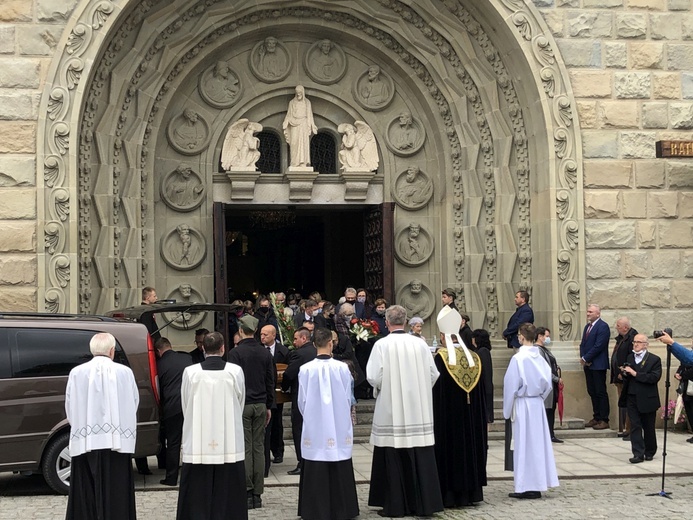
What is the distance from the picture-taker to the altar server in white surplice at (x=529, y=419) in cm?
1141

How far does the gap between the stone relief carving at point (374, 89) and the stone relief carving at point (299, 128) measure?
95 centimetres

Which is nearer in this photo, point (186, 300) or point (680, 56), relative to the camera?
point (680, 56)

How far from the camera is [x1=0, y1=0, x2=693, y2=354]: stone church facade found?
51.8ft

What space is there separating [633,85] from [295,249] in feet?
38.9

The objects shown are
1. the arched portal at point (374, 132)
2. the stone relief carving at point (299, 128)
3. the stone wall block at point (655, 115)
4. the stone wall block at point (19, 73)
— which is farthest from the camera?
the stone relief carving at point (299, 128)

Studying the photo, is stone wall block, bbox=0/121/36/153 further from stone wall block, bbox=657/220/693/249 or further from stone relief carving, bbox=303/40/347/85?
stone wall block, bbox=657/220/693/249

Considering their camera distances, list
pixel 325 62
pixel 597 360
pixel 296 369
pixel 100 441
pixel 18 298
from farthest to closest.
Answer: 1. pixel 325 62
2. pixel 597 360
3. pixel 18 298
4. pixel 296 369
5. pixel 100 441

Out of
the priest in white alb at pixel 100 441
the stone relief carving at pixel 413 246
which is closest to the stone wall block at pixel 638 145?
the stone relief carving at pixel 413 246

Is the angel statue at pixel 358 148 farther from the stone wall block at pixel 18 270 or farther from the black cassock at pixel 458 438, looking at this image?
the black cassock at pixel 458 438

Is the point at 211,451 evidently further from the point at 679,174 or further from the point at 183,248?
the point at 679,174

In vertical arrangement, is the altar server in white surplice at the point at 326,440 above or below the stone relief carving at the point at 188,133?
below

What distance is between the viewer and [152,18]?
57.2 feet

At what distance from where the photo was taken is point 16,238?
1550 centimetres

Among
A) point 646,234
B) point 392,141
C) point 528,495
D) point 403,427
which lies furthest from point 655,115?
point 403,427
